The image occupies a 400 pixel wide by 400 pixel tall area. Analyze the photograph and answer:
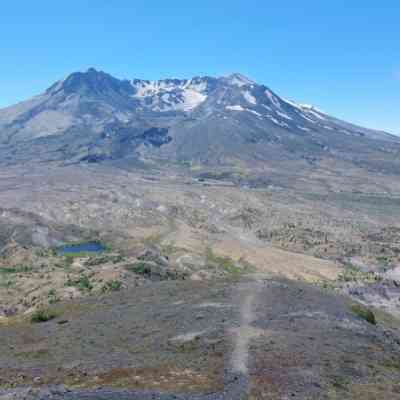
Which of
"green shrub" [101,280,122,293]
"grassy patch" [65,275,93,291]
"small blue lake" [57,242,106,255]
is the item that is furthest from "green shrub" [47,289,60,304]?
"small blue lake" [57,242,106,255]

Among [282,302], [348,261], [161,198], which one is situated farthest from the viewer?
[161,198]

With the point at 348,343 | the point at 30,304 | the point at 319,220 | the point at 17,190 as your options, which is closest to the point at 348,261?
the point at 319,220

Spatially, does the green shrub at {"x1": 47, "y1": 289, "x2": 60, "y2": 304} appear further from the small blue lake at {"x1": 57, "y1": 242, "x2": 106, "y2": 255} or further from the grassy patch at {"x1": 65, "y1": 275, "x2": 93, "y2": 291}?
the small blue lake at {"x1": 57, "y1": 242, "x2": 106, "y2": 255}

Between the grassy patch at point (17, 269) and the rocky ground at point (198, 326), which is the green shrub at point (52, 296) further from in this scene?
the grassy patch at point (17, 269)

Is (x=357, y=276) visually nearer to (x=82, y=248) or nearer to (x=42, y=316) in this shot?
(x=82, y=248)

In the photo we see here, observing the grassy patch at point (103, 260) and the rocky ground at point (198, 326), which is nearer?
the rocky ground at point (198, 326)

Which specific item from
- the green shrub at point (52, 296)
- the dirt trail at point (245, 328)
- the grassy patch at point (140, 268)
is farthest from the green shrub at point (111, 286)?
the dirt trail at point (245, 328)

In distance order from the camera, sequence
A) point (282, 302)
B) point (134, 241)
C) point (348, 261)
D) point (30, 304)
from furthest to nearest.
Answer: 1. point (134, 241)
2. point (348, 261)
3. point (30, 304)
4. point (282, 302)

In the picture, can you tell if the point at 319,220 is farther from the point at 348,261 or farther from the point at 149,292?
the point at 149,292
